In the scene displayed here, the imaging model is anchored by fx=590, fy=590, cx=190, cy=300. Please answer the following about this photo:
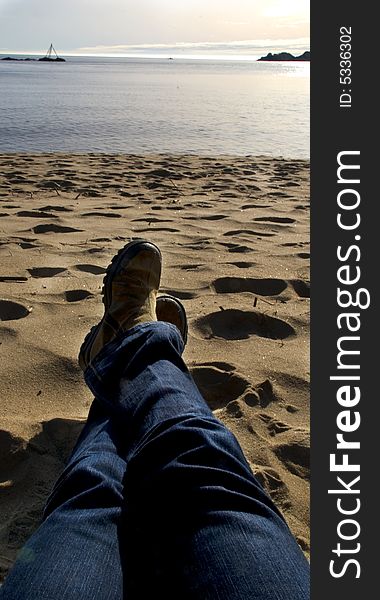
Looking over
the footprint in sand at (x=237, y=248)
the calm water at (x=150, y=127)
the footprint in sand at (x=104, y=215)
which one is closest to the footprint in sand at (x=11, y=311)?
the footprint in sand at (x=237, y=248)

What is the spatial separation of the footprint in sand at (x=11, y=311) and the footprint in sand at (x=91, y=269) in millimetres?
535

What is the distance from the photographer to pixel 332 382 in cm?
119

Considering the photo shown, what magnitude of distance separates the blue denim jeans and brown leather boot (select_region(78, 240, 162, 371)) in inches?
22.2

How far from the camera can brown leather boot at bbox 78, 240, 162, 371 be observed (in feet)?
6.44

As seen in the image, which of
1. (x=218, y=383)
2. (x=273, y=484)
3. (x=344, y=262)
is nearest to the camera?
(x=344, y=262)

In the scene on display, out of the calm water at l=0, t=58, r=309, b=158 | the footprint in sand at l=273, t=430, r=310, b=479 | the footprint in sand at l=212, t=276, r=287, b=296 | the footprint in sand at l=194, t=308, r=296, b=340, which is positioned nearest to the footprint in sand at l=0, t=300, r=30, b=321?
the footprint in sand at l=194, t=308, r=296, b=340

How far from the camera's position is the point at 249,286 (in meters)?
2.81

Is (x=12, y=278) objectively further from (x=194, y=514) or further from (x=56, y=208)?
(x=194, y=514)

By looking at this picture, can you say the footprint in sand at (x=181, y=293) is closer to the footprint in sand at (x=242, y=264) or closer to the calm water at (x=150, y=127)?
the footprint in sand at (x=242, y=264)

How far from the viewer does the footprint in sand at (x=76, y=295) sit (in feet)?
8.55

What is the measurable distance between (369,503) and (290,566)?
193 mm

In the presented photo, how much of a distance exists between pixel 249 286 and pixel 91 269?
80 cm

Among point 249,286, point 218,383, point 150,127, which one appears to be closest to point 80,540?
point 218,383

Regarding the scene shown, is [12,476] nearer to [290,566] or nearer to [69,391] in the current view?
[69,391]
